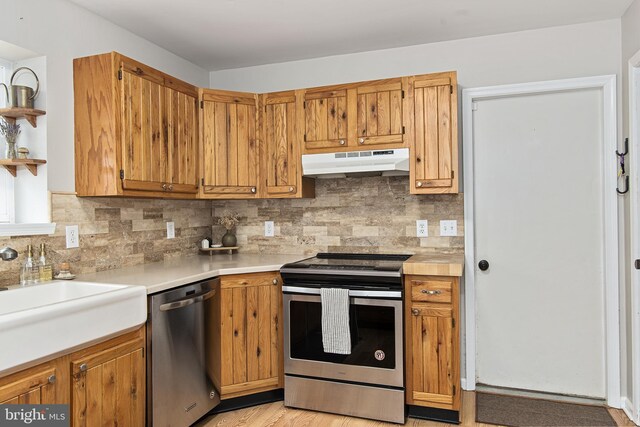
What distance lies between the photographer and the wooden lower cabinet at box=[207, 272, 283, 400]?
277 cm

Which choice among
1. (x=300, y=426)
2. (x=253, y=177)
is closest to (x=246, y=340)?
(x=300, y=426)

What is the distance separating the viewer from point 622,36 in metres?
2.83

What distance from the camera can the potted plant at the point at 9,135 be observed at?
233cm

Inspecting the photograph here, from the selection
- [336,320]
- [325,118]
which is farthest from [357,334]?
[325,118]

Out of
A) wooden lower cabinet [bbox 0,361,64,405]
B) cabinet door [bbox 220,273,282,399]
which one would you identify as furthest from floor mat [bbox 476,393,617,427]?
wooden lower cabinet [bbox 0,361,64,405]

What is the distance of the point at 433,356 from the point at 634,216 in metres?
1.46

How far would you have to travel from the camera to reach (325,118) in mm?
3148

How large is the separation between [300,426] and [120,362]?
3.80ft

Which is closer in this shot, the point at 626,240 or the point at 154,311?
the point at 154,311

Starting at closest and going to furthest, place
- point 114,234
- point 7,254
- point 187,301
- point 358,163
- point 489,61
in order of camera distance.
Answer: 1. point 7,254
2. point 187,301
3. point 114,234
4. point 358,163
5. point 489,61

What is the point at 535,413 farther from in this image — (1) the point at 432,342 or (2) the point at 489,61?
(2) the point at 489,61

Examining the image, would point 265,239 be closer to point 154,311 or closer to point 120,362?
point 154,311

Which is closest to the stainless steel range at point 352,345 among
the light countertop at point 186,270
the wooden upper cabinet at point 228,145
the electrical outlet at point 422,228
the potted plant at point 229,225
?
the light countertop at point 186,270

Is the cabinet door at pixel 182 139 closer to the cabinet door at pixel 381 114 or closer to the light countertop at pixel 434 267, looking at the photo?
the cabinet door at pixel 381 114
